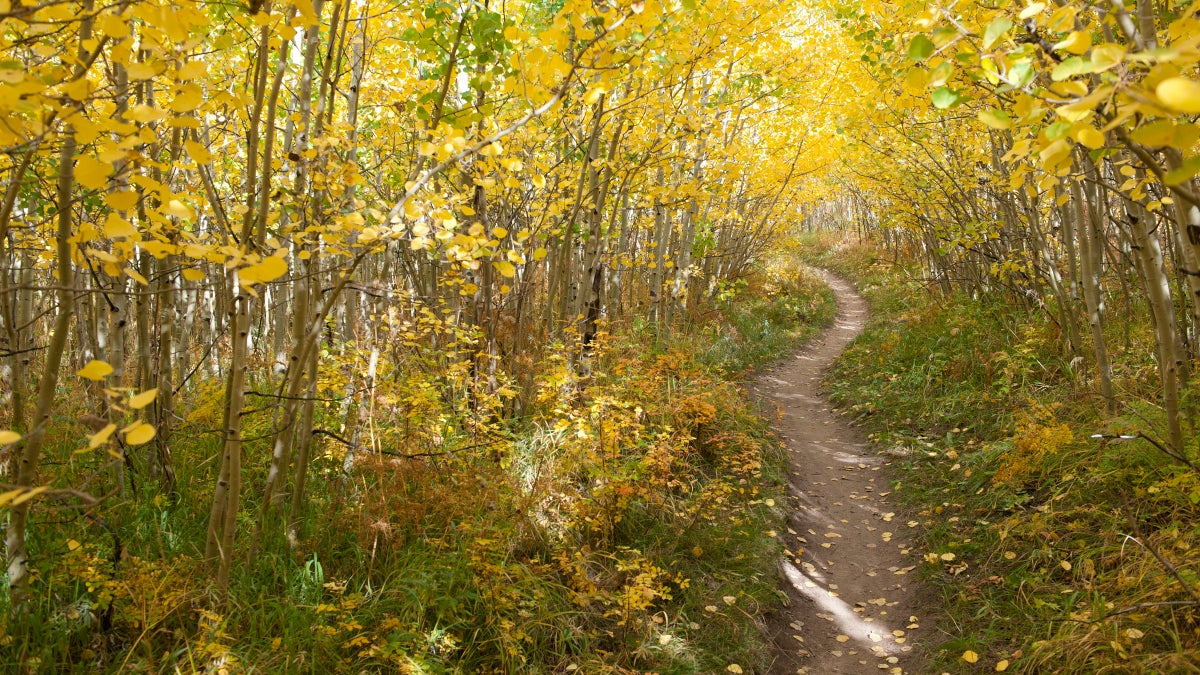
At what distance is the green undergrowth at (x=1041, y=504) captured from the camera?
2979 millimetres

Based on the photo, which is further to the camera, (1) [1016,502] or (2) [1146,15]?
(1) [1016,502]

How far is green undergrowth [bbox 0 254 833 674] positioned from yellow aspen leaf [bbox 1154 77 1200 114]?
2.90 metres

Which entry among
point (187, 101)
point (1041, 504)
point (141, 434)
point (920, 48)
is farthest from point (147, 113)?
point (1041, 504)

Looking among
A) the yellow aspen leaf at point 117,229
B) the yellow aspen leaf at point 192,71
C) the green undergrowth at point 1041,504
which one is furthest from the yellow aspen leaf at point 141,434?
the green undergrowth at point 1041,504

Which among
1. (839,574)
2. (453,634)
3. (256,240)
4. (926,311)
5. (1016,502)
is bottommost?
(839,574)

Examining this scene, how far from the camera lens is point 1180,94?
0.98 metres

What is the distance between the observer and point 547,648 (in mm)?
3176

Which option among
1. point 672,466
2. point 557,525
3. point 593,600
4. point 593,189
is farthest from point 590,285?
point 593,600

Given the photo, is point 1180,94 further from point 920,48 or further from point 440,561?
point 440,561

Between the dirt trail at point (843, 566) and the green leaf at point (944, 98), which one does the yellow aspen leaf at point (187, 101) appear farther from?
the dirt trail at point (843, 566)

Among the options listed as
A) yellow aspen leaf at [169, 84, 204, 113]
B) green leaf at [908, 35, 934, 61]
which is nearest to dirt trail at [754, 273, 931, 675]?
green leaf at [908, 35, 934, 61]

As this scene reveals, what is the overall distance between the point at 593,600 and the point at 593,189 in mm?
3131

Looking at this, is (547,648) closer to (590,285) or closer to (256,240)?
(256,240)

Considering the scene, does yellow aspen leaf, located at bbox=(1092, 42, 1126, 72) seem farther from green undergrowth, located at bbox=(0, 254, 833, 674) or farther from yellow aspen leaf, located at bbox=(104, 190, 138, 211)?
green undergrowth, located at bbox=(0, 254, 833, 674)
